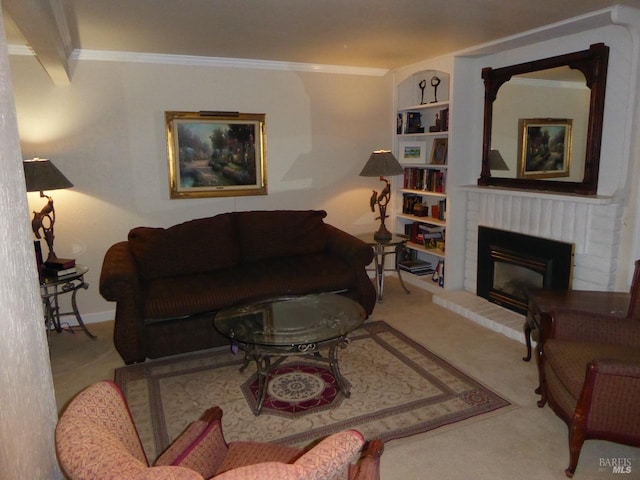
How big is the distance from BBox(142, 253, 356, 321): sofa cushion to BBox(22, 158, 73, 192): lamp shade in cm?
103

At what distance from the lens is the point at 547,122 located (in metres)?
3.76

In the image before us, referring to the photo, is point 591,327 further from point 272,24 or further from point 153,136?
point 153,136

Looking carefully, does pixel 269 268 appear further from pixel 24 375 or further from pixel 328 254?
pixel 24 375

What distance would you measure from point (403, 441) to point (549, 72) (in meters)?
3.05

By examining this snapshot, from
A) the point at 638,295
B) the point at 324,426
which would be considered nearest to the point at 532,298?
the point at 638,295

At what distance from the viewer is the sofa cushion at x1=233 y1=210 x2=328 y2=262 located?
168 inches

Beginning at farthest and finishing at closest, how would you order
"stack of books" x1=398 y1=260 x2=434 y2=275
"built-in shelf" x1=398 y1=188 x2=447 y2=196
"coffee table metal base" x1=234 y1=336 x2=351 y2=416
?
"stack of books" x1=398 y1=260 x2=434 y2=275
"built-in shelf" x1=398 y1=188 x2=447 y2=196
"coffee table metal base" x1=234 y1=336 x2=351 y2=416

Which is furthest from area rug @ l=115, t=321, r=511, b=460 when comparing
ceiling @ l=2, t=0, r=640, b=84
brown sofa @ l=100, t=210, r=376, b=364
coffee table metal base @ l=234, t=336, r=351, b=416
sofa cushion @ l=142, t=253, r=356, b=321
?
ceiling @ l=2, t=0, r=640, b=84

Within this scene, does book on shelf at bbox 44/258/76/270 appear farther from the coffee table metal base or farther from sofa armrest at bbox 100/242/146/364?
the coffee table metal base

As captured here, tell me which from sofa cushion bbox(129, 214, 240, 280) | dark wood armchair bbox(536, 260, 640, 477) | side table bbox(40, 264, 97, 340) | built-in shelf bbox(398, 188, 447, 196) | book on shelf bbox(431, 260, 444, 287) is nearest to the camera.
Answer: dark wood armchair bbox(536, 260, 640, 477)

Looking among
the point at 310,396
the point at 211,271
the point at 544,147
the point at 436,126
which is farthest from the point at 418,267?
the point at 310,396

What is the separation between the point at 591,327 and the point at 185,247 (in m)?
3.04

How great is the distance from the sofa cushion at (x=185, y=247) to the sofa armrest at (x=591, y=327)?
2.61 metres

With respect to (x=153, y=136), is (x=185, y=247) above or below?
below
